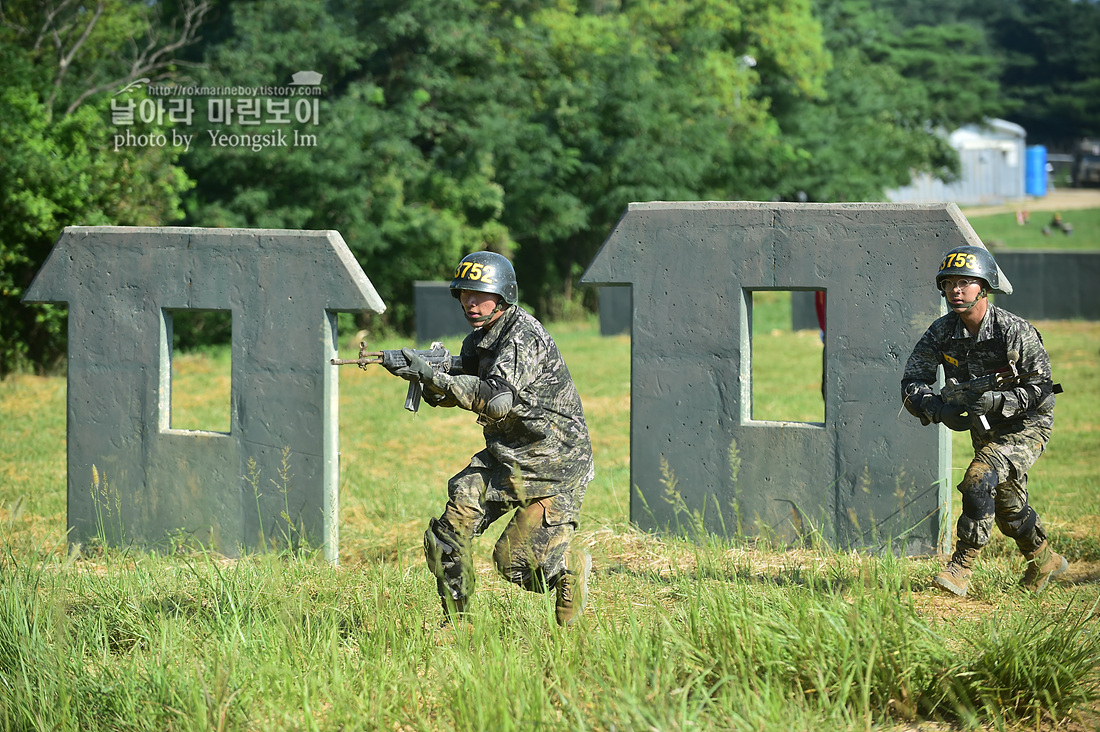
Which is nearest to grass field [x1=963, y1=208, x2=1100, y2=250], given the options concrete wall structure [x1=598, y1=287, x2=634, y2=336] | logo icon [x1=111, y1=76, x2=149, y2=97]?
concrete wall structure [x1=598, y1=287, x2=634, y2=336]

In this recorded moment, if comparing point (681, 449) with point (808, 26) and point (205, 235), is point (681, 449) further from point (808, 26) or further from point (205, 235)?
point (808, 26)

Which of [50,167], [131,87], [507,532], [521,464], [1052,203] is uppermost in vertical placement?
[1052,203]

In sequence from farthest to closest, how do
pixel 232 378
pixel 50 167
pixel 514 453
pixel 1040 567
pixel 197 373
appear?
pixel 197 373 → pixel 50 167 → pixel 232 378 → pixel 1040 567 → pixel 514 453

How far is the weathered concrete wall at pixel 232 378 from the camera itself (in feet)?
23.5

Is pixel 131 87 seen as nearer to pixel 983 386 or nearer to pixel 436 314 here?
pixel 436 314

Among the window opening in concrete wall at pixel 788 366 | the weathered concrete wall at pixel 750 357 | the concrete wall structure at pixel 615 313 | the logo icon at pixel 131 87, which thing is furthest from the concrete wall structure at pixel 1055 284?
the weathered concrete wall at pixel 750 357

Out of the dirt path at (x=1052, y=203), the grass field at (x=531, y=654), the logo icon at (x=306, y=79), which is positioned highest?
the dirt path at (x=1052, y=203)

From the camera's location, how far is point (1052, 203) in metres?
52.5

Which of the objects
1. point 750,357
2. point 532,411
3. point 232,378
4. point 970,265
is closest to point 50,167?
point 232,378

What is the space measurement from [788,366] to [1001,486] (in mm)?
11123

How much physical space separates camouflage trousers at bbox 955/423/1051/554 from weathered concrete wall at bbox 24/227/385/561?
11.5ft

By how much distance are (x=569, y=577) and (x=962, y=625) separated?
168 centimetres

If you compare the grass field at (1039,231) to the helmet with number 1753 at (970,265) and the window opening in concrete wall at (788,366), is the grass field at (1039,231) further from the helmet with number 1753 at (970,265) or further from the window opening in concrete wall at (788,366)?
the helmet with number 1753 at (970,265)

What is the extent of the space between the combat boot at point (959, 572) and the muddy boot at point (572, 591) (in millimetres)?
1894
